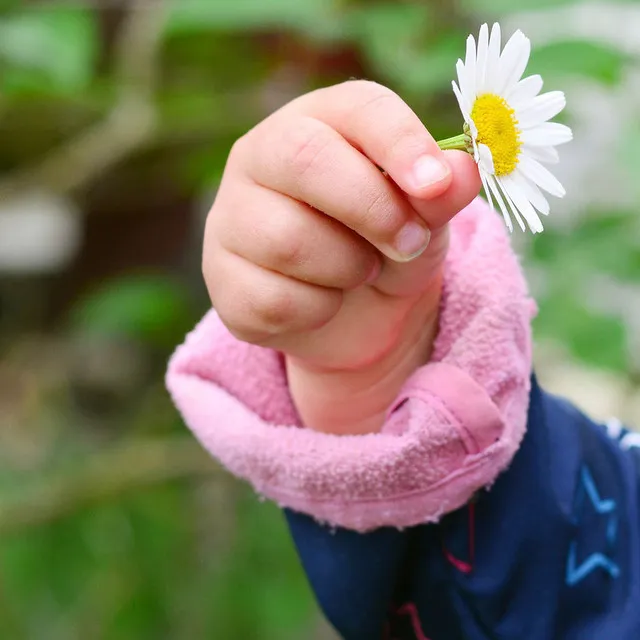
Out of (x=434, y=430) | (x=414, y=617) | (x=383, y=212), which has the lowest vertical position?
(x=414, y=617)

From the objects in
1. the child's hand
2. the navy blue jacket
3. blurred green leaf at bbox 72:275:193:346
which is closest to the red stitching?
the navy blue jacket

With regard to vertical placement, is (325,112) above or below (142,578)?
above

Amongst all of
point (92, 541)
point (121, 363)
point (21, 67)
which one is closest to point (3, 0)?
point (21, 67)

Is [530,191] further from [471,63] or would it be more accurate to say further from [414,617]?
[414,617]

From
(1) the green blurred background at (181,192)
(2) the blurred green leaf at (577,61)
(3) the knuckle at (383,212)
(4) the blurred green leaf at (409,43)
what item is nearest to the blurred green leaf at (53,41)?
(1) the green blurred background at (181,192)

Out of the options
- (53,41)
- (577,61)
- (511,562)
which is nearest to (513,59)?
(511,562)

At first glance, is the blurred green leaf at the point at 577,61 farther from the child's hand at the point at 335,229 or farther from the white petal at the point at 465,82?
the white petal at the point at 465,82

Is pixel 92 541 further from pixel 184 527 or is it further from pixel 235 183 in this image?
pixel 235 183
